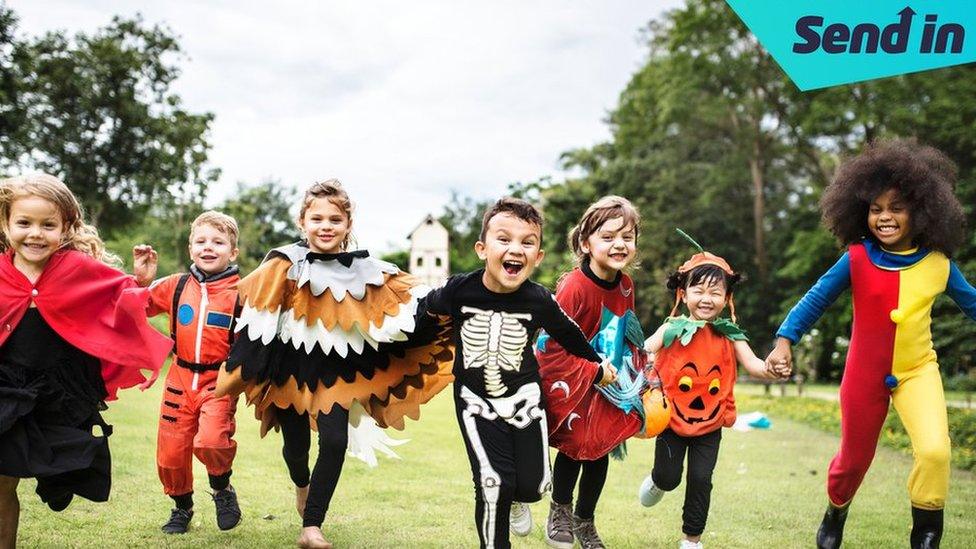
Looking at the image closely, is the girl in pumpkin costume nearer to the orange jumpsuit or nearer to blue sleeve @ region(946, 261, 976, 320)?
blue sleeve @ region(946, 261, 976, 320)

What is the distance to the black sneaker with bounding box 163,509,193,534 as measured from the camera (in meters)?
5.62

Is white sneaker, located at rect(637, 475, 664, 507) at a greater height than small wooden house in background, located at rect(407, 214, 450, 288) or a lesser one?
lesser

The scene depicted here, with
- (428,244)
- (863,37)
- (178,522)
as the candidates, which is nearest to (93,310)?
(178,522)

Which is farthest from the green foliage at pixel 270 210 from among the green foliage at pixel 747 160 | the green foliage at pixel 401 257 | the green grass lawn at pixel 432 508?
the green grass lawn at pixel 432 508

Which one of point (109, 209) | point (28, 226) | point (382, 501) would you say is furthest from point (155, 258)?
point (109, 209)

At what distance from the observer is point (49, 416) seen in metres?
4.56

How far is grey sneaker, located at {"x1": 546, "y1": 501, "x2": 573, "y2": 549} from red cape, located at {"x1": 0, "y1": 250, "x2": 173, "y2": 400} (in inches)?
97.5

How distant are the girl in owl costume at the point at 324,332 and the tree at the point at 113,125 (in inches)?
1021

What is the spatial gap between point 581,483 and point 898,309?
6.91 feet

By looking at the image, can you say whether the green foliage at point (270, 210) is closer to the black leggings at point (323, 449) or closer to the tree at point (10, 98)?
the tree at point (10, 98)

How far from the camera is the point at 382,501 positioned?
697cm

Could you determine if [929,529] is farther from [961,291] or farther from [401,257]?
[401,257]

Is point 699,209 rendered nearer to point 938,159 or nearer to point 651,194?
point 651,194

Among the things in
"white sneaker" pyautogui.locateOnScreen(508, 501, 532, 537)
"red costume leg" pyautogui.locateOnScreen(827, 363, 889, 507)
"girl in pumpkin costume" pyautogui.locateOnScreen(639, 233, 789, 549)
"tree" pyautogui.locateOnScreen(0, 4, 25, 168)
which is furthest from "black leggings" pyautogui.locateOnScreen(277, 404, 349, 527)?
"tree" pyautogui.locateOnScreen(0, 4, 25, 168)
